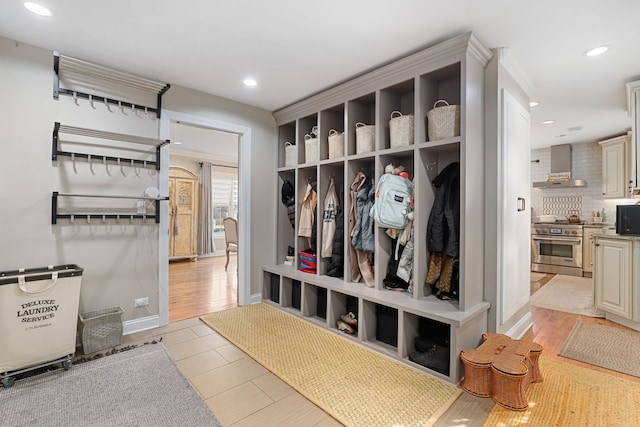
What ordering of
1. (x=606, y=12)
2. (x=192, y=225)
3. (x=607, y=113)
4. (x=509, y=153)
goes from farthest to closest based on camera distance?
(x=192, y=225) → (x=607, y=113) → (x=509, y=153) → (x=606, y=12)

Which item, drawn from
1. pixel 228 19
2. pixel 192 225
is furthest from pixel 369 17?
pixel 192 225

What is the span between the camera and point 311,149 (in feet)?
11.2

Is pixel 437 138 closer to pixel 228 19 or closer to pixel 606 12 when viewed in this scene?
pixel 606 12

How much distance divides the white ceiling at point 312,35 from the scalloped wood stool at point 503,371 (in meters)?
2.20

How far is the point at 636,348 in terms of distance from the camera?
2617 millimetres

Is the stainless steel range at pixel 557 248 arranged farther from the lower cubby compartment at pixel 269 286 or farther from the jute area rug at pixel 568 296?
→ the lower cubby compartment at pixel 269 286

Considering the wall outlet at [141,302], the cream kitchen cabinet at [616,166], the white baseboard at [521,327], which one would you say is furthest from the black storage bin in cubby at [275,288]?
the cream kitchen cabinet at [616,166]

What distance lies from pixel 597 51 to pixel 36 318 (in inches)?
182

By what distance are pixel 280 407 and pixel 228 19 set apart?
251cm

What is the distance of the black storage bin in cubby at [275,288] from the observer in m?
3.63

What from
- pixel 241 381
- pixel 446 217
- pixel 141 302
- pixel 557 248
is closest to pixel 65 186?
pixel 141 302

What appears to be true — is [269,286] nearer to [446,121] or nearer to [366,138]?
[366,138]

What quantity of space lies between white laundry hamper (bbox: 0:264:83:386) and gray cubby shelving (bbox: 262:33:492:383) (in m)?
1.88

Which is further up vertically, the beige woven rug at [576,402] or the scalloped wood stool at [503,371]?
the scalloped wood stool at [503,371]
